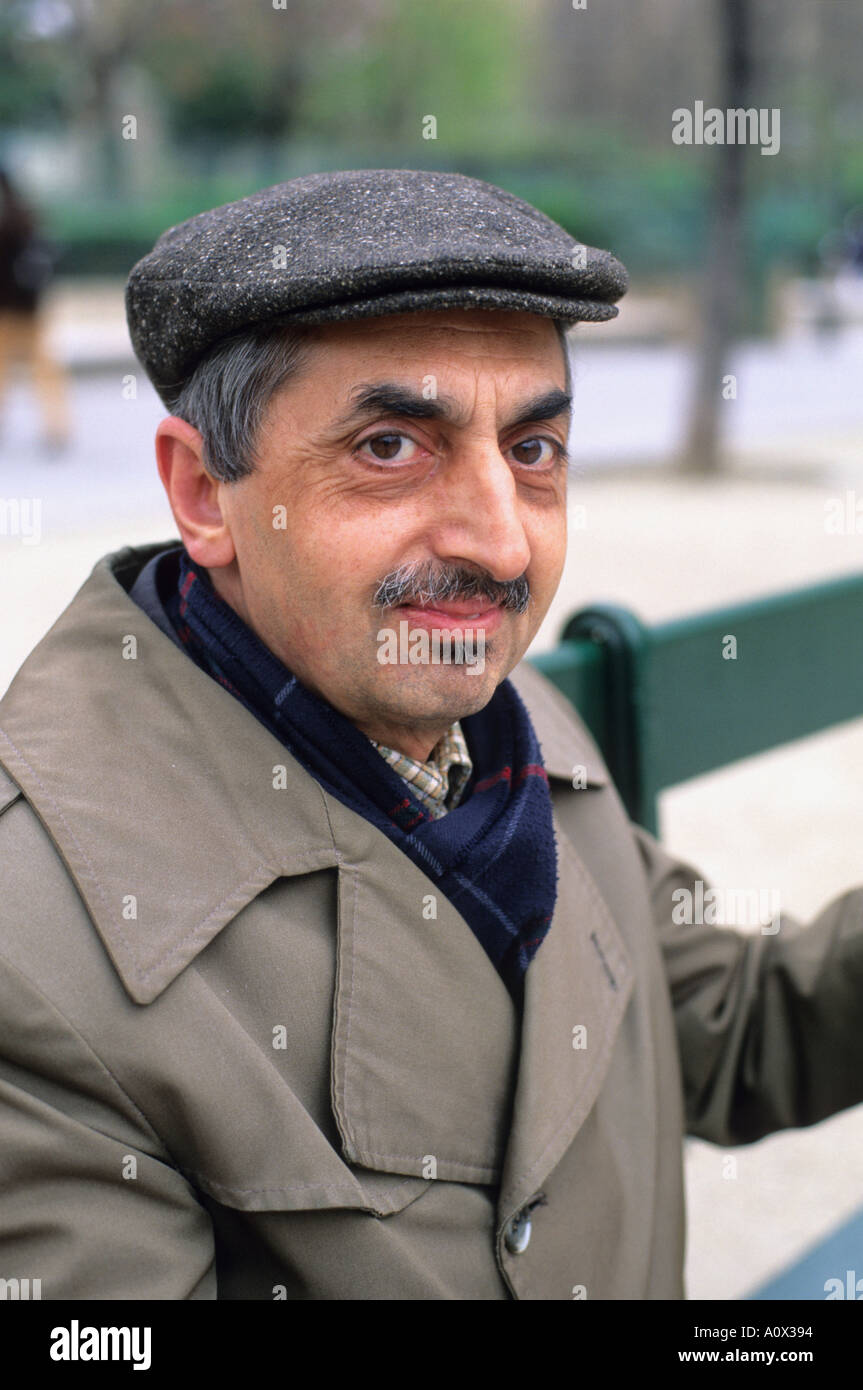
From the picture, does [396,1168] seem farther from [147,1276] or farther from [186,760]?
[186,760]

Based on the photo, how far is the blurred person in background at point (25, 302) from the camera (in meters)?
11.3

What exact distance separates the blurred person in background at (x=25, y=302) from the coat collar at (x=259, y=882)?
1034 centimetres

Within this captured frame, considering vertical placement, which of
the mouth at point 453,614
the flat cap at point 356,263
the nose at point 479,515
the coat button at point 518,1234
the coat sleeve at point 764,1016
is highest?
the flat cap at point 356,263

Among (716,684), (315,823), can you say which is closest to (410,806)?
(315,823)

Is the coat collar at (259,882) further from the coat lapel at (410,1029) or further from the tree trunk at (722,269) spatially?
the tree trunk at (722,269)

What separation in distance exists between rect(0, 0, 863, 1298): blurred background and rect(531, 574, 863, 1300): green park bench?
0.57m

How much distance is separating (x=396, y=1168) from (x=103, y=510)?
847 centimetres

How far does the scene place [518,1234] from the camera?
1665 millimetres

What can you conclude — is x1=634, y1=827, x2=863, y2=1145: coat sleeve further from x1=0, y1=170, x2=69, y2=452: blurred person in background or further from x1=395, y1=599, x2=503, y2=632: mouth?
x1=0, y1=170, x2=69, y2=452: blurred person in background

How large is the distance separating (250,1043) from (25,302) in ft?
35.5

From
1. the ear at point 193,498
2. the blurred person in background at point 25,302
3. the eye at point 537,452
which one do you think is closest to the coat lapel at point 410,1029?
the ear at point 193,498

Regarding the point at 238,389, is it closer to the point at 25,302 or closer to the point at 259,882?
the point at 259,882

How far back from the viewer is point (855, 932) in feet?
6.79

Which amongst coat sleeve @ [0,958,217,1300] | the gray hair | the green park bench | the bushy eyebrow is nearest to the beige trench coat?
coat sleeve @ [0,958,217,1300]
